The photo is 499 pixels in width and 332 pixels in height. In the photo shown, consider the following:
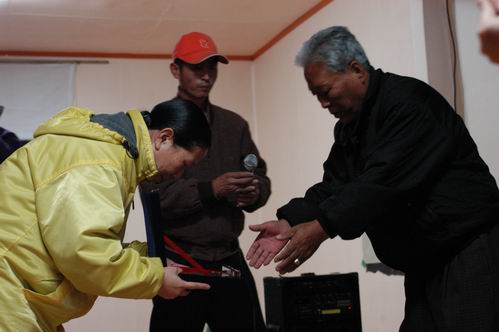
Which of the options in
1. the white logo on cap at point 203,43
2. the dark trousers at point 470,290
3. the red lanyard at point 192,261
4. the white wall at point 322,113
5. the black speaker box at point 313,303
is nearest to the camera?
the dark trousers at point 470,290

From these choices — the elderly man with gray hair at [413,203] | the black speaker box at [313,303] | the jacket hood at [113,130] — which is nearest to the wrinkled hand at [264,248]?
Result: the elderly man with gray hair at [413,203]

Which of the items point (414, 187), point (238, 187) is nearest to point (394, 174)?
point (414, 187)

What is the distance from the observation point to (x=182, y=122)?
82.7 inches

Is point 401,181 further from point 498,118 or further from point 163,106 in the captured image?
point 498,118

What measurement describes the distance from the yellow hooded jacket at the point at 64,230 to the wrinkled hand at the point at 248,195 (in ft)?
3.16

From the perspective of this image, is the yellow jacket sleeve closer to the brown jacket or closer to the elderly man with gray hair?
the elderly man with gray hair

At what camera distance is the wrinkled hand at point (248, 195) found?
285cm

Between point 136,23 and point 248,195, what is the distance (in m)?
2.48

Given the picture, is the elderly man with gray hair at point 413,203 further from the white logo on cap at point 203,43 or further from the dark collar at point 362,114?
the white logo on cap at point 203,43

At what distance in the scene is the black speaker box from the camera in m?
2.92

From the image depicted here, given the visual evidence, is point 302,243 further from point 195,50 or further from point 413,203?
point 195,50

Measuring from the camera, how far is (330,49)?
2250mm

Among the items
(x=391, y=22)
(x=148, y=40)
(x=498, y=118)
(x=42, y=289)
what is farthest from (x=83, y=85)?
(x=42, y=289)

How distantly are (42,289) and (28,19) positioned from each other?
3.29 metres
